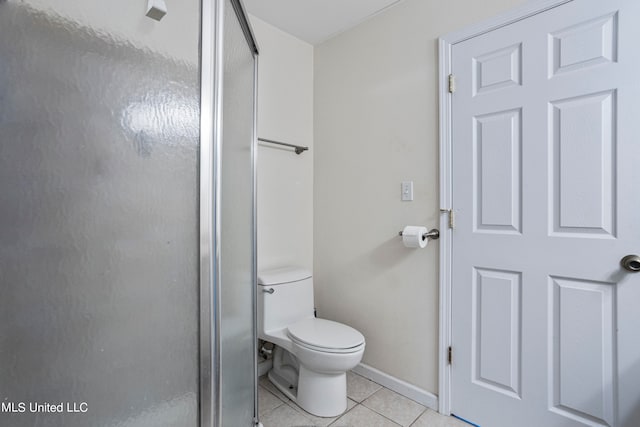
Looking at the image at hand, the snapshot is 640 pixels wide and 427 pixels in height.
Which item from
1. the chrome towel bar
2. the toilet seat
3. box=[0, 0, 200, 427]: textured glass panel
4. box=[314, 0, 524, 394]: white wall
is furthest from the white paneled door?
box=[0, 0, 200, 427]: textured glass panel

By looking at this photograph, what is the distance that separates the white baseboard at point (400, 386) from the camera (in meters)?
1.59

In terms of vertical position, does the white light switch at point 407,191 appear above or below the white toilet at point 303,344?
above

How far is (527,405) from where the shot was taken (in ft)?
4.27

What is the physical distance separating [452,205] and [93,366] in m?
1.53

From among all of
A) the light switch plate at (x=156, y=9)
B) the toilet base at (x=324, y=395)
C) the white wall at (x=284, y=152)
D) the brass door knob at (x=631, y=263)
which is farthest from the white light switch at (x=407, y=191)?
the light switch plate at (x=156, y=9)

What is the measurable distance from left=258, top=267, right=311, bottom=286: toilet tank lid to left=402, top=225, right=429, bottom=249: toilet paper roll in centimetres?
69

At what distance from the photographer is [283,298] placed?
69.9 inches

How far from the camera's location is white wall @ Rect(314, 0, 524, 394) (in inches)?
63.9

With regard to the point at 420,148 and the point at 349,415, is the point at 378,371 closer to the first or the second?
the point at 349,415

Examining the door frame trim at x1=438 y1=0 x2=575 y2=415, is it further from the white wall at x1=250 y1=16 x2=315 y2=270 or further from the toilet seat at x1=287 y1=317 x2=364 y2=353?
the white wall at x1=250 y1=16 x2=315 y2=270

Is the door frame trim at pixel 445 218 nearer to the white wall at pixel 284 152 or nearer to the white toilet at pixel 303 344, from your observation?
the white toilet at pixel 303 344

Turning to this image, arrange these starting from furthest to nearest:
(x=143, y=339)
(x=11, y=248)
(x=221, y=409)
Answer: (x=221, y=409)
(x=143, y=339)
(x=11, y=248)

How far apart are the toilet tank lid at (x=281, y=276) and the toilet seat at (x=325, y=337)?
264 mm

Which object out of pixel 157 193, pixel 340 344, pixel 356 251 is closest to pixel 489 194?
pixel 356 251
